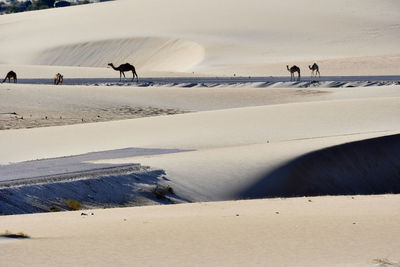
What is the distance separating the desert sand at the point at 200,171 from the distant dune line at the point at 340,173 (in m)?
0.03

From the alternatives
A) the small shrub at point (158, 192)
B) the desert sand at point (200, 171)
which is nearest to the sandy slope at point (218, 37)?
the desert sand at point (200, 171)

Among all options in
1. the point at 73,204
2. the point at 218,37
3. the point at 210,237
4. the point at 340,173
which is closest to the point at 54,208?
the point at 73,204

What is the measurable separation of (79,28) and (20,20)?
45.6 feet

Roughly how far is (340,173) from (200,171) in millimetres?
3405

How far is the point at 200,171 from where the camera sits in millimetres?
18828

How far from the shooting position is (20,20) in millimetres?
105562

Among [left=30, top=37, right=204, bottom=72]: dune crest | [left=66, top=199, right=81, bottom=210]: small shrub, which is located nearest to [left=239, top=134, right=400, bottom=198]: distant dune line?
[left=66, top=199, right=81, bottom=210]: small shrub

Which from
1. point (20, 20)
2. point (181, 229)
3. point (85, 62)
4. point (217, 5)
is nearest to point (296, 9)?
point (217, 5)

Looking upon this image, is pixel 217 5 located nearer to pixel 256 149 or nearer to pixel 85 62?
pixel 85 62

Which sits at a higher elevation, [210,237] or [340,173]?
[210,237]

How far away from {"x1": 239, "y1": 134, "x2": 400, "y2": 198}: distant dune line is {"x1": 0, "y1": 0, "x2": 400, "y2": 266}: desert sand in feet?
0.10

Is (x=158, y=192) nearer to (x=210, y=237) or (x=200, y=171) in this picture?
(x=200, y=171)

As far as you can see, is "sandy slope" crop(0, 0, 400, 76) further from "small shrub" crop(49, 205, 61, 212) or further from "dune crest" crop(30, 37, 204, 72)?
"small shrub" crop(49, 205, 61, 212)

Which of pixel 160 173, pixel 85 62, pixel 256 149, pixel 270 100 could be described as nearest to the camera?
pixel 160 173
